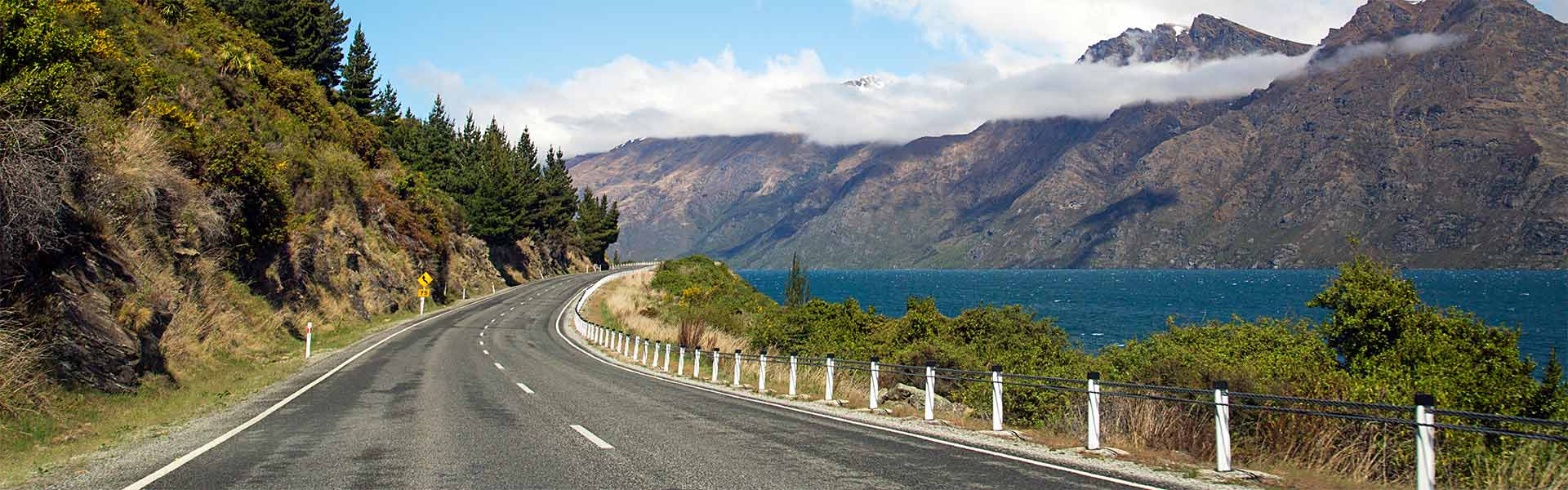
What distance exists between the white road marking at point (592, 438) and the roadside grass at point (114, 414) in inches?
201

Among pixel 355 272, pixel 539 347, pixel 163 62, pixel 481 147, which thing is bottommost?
pixel 539 347

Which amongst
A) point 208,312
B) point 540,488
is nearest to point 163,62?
point 208,312

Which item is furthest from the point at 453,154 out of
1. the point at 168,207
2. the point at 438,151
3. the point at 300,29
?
the point at 168,207

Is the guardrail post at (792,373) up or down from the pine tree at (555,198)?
down

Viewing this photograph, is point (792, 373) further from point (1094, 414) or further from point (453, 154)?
point (453, 154)

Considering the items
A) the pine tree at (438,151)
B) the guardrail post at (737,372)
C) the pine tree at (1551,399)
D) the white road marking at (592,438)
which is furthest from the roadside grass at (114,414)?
the pine tree at (438,151)

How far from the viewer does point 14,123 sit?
12289 millimetres

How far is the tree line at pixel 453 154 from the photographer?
5666 cm

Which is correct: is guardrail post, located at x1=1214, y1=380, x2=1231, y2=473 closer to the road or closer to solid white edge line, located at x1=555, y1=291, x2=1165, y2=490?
solid white edge line, located at x1=555, y1=291, x2=1165, y2=490

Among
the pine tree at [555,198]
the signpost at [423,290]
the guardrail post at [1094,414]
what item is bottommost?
the guardrail post at [1094,414]

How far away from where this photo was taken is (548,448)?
10.3 metres

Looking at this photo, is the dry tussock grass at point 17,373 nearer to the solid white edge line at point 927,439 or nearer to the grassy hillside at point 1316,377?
the solid white edge line at point 927,439

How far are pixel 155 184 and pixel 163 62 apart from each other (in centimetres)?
1434

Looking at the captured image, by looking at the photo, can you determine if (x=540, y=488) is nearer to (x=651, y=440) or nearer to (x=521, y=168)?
(x=651, y=440)
